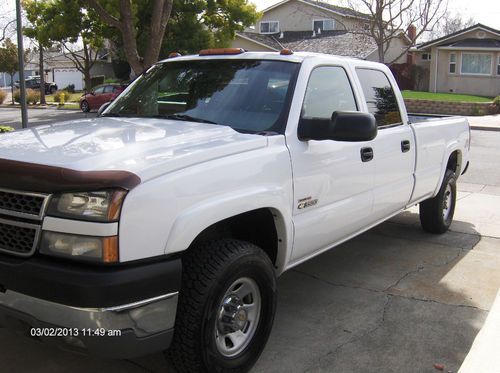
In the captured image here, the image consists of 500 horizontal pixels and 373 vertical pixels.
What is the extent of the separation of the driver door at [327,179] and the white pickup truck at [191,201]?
14 millimetres

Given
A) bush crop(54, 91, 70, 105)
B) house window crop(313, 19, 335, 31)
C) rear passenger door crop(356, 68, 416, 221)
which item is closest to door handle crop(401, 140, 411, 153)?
rear passenger door crop(356, 68, 416, 221)

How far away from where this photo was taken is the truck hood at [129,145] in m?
2.73

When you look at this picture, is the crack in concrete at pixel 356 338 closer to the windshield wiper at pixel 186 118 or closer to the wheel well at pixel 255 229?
the wheel well at pixel 255 229

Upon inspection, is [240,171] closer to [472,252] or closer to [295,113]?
[295,113]

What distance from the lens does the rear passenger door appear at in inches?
183

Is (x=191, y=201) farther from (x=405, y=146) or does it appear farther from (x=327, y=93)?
(x=405, y=146)

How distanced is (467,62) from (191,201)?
35.6 meters

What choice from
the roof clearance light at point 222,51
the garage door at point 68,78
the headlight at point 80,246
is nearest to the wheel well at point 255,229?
the headlight at point 80,246

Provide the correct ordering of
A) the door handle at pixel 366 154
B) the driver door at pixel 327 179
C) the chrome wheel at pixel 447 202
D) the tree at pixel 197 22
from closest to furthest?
the driver door at pixel 327 179, the door handle at pixel 366 154, the chrome wheel at pixel 447 202, the tree at pixel 197 22

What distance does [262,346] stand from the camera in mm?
3396

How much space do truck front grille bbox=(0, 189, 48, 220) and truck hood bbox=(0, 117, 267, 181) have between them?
172 millimetres

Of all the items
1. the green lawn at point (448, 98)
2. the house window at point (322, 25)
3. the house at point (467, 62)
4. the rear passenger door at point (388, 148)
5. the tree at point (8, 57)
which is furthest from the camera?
the house window at point (322, 25)

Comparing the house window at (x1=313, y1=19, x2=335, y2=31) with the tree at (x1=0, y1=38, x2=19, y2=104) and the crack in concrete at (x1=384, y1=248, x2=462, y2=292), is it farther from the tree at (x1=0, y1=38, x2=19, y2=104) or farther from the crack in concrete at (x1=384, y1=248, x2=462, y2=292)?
the crack in concrete at (x1=384, y1=248, x2=462, y2=292)

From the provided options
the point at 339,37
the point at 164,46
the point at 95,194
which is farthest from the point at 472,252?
the point at 339,37
